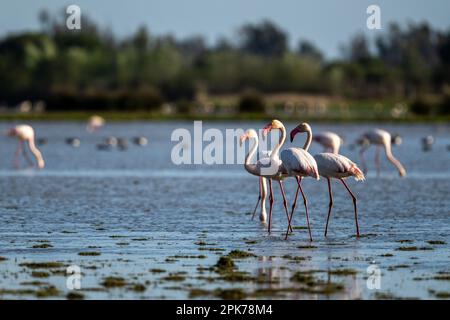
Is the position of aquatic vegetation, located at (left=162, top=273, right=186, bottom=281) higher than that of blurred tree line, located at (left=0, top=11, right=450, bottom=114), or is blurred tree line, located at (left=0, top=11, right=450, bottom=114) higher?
blurred tree line, located at (left=0, top=11, right=450, bottom=114)

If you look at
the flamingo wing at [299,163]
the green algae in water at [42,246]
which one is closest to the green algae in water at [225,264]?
the green algae in water at [42,246]

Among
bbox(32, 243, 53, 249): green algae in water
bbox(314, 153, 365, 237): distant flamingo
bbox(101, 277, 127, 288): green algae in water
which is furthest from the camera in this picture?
bbox(314, 153, 365, 237): distant flamingo

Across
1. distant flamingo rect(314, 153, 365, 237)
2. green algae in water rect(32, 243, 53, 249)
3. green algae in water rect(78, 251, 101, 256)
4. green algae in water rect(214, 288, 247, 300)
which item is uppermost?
distant flamingo rect(314, 153, 365, 237)

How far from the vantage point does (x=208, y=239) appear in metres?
14.7

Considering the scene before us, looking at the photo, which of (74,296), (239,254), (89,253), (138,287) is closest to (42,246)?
(89,253)

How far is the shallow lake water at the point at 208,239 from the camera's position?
11047mm

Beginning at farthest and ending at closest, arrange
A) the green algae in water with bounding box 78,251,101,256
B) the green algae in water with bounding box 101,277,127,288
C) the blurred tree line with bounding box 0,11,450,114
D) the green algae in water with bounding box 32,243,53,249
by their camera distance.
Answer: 1. the blurred tree line with bounding box 0,11,450,114
2. the green algae in water with bounding box 32,243,53,249
3. the green algae in water with bounding box 78,251,101,256
4. the green algae in water with bounding box 101,277,127,288

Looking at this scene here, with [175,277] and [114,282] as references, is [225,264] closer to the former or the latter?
[175,277]

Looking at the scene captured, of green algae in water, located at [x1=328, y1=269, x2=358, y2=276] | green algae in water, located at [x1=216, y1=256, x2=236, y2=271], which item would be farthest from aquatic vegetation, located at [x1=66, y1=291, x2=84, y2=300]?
green algae in water, located at [x1=328, y1=269, x2=358, y2=276]

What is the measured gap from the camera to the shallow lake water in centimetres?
1105

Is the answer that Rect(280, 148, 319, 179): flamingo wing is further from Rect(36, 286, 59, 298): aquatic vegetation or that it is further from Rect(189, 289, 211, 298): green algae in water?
Rect(36, 286, 59, 298): aquatic vegetation

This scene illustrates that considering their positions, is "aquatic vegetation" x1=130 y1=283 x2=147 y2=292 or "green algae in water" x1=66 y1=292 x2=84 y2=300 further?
"aquatic vegetation" x1=130 y1=283 x2=147 y2=292

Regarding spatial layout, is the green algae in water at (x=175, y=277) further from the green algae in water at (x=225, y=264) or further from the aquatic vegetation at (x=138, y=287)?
the green algae in water at (x=225, y=264)

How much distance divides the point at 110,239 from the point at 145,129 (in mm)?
47680
